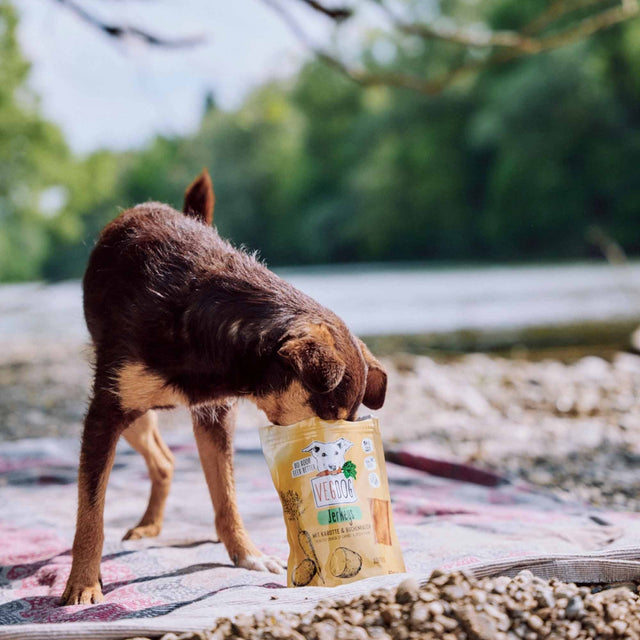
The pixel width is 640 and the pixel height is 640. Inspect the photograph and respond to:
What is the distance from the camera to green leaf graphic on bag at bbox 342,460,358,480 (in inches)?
122

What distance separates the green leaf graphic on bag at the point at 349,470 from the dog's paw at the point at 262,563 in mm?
809

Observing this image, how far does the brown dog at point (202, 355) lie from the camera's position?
306 centimetres

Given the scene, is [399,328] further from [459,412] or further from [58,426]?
[58,426]

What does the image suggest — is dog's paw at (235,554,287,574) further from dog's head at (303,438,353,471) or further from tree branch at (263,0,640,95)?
tree branch at (263,0,640,95)

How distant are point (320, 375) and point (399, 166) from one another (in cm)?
4969

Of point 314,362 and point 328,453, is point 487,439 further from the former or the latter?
point 314,362

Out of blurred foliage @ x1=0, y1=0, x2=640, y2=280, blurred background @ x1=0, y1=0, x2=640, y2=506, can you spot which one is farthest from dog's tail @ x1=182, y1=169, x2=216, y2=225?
blurred foliage @ x1=0, y1=0, x2=640, y2=280

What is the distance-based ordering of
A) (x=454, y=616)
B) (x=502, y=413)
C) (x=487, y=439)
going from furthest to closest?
(x=502, y=413) → (x=487, y=439) → (x=454, y=616)

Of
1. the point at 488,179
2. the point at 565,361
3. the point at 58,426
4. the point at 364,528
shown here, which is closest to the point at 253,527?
the point at 364,528

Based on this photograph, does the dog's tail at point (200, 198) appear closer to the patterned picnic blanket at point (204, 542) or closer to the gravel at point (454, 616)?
the patterned picnic blanket at point (204, 542)

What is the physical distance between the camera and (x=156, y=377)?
3.40m

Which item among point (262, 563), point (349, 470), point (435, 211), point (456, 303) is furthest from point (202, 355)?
point (435, 211)

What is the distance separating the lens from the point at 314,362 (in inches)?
113

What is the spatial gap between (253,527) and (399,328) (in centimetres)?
1279
